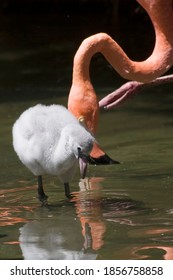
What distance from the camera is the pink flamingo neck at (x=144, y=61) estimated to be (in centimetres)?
582

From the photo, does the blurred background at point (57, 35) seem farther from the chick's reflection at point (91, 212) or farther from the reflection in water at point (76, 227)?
the reflection in water at point (76, 227)

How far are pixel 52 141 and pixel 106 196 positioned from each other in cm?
73

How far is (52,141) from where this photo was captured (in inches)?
226

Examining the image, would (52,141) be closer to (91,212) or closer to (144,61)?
(91,212)

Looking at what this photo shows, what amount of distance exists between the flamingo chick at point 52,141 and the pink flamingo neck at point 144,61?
27 centimetres

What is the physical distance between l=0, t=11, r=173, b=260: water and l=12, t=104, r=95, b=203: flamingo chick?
287 mm

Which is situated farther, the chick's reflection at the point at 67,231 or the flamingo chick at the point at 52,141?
the flamingo chick at the point at 52,141

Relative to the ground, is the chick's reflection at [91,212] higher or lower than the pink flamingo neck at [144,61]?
lower

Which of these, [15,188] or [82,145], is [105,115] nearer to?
[15,188]

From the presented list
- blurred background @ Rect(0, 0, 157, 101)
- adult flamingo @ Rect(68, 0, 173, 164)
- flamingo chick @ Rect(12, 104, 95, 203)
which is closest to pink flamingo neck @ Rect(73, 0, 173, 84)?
adult flamingo @ Rect(68, 0, 173, 164)

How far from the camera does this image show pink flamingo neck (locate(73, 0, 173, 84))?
582cm

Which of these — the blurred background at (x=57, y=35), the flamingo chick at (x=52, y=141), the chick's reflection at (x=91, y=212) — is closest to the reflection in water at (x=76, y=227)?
the chick's reflection at (x=91, y=212)

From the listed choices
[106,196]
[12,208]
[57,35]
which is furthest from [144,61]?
[57,35]
